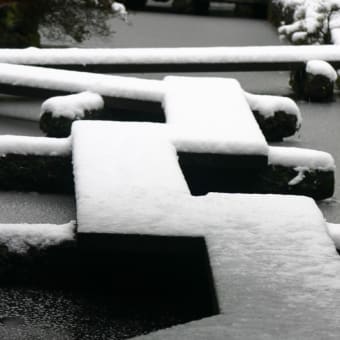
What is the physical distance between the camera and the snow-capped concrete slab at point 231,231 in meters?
3.29

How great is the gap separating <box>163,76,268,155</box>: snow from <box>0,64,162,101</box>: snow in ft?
0.48

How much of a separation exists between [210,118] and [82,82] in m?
1.58

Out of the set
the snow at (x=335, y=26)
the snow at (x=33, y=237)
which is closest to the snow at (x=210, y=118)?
the snow at (x=33, y=237)

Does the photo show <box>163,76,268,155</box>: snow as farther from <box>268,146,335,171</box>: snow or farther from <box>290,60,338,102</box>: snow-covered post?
<box>290,60,338,102</box>: snow-covered post

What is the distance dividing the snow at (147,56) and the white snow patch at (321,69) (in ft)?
0.67

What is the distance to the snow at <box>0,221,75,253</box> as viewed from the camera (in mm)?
4238

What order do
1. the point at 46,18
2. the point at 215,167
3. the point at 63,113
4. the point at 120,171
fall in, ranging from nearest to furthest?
the point at 120,171
the point at 215,167
the point at 63,113
the point at 46,18

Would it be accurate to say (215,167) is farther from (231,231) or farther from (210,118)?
(231,231)

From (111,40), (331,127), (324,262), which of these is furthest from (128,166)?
(111,40)

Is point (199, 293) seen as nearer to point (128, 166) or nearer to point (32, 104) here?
point (128, 166)

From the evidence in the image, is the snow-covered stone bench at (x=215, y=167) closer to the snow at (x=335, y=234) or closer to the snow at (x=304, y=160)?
the snow at (x=304, y=160)

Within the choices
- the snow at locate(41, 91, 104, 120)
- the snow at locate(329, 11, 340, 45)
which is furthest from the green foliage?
the snow at locate(41, 91, 104, 120)

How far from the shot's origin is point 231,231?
4.13m

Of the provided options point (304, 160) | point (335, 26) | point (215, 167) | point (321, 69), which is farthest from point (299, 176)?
point (335, 26)
